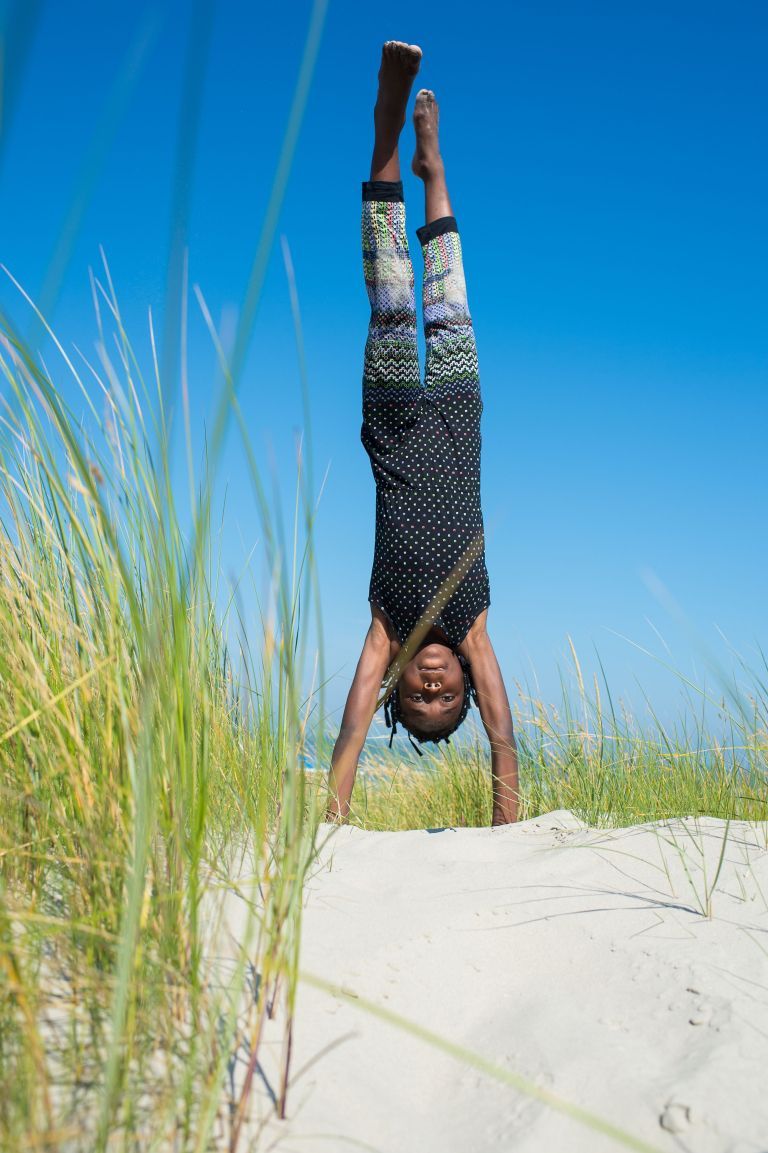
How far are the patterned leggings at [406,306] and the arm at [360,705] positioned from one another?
3.41 ft

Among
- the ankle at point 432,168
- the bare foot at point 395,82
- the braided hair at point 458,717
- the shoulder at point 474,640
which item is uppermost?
the bare foot at point 395,82

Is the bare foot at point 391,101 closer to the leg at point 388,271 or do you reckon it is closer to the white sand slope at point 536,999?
the leg at point 388,271

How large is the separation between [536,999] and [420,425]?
2.69 meters

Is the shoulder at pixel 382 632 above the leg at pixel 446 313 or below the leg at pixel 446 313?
below

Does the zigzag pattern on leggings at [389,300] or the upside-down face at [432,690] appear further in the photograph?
the zigzag pattern on leggings at [389,300]

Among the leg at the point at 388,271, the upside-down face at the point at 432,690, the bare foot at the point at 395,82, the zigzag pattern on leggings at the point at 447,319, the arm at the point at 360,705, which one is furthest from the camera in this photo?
the zigzag pattern on leggings at the point at 447,319

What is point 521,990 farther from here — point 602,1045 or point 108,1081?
point 108,1081

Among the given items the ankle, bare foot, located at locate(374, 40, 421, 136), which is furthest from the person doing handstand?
the ankle

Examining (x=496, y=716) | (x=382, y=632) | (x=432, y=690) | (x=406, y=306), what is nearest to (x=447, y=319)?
(x=406, y=306)

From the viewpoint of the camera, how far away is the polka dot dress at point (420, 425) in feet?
11.4

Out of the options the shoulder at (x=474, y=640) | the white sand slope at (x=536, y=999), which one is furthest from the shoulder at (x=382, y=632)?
the white sand slope at (x=536, y=999)

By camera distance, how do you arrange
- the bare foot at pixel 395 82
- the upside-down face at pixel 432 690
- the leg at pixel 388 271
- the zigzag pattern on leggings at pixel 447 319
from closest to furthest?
the bare foot at pixel 395 82 → the upside-down face at pixel 432 690 → the leg at pixel 388 271 → the zigzag pattern on leggings at pixel 447 319

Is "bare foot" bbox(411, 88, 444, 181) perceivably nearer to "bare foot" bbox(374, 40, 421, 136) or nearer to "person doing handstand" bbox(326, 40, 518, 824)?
"person doing handstand" bbox(326, 40, 518, 824)

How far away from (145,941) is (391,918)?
67 cm
